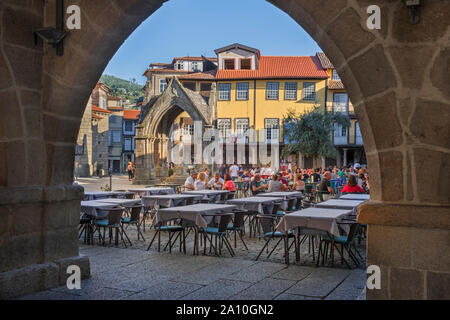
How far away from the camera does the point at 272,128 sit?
37219 mm

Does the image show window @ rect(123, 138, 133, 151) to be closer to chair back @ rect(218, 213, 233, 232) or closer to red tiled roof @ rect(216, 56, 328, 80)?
red tiled roof @ rect(216, 56, 328, 80)

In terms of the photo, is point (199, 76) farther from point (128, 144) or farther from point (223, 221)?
point (223, 221)

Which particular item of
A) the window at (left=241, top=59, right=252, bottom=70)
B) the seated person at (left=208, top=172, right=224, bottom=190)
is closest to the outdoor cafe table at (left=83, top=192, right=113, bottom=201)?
the seated person at (left=208, top=172, right=224, bottom=190)

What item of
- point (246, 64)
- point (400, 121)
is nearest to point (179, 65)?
point (246, 64)

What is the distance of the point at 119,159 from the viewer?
186 ft

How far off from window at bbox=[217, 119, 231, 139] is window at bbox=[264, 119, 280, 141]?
3198mm

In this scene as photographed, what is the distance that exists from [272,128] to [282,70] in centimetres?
524

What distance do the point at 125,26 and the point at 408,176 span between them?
3.30 meters

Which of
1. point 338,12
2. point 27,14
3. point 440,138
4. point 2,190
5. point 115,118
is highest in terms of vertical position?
point 115,118

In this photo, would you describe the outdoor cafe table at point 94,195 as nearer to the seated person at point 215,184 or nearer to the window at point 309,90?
the seated person at point 215,184

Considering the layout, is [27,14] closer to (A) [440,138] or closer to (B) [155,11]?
(B) [155,11]

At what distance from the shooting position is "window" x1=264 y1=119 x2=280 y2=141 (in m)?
37.1

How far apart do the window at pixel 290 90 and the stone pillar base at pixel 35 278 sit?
3329 centimetres
